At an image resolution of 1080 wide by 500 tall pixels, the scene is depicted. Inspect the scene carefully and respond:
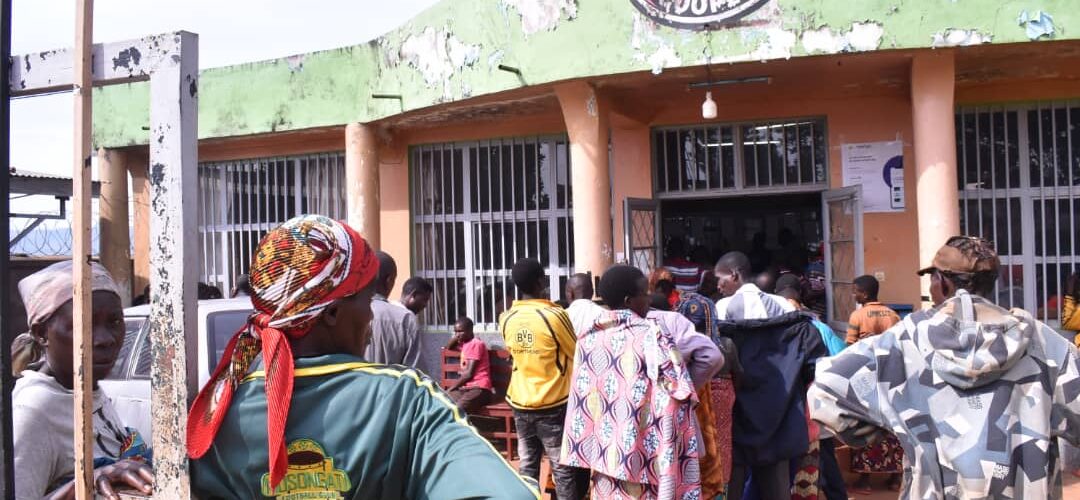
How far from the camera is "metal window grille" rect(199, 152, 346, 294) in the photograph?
1040 centimetres

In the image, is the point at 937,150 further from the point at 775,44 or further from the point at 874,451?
the point at 874,451

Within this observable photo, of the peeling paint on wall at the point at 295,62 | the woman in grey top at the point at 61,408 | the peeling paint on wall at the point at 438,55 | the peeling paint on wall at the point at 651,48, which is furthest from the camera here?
the peeling paint on wall at the point at 295,62

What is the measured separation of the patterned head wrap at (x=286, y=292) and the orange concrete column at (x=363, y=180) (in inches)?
298

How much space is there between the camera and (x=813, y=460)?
494cm

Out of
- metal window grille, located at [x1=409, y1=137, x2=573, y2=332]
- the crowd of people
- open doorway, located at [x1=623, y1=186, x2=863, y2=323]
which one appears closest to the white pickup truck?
the crowd of people

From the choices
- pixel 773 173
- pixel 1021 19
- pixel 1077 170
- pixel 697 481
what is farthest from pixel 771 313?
pixel 1077 170

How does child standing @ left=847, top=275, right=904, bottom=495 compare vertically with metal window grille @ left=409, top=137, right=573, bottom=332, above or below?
below

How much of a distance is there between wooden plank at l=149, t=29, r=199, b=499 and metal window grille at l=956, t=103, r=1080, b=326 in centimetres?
771

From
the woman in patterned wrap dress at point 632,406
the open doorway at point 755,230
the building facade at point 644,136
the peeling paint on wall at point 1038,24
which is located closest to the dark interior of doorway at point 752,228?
the open doorway at point 755,230

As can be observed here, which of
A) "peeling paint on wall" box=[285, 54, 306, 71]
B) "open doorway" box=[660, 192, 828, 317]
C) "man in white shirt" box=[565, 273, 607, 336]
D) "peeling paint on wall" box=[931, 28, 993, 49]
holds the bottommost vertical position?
"man in white shirt" box=[565, 273, 607, 336]

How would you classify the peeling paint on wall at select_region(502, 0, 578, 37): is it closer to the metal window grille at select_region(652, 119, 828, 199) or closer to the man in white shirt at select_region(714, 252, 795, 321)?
the metal window grille at select_region(652, 119, 828, 199)

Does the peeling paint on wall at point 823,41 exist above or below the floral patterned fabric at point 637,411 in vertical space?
above

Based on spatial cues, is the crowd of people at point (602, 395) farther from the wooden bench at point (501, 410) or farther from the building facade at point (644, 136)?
the building facade at point (644, 136)

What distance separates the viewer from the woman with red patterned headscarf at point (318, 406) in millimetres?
1417
